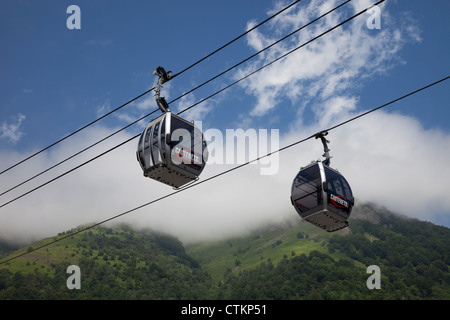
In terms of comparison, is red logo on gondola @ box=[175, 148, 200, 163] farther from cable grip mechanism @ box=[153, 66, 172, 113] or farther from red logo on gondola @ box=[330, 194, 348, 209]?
red logo on gondola @ box=[330, 194, 348, 209]

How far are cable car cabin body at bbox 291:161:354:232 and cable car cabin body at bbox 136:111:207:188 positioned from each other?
3.98 meters

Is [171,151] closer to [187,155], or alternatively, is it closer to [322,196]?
[187,155]

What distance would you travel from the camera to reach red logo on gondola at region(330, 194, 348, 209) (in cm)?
1942

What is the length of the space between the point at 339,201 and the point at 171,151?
6.67 metres

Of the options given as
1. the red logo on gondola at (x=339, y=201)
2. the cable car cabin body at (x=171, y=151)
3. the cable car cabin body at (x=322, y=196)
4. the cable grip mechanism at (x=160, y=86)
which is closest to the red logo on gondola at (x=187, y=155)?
the cable car cabin body at (x=171, y=151)

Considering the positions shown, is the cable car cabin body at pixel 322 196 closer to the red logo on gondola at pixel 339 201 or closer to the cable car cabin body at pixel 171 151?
the red logo on gondola at pixel 339 201

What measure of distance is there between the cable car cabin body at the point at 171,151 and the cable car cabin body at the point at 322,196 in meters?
3.98

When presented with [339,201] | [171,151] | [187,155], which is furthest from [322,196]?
[171,151]

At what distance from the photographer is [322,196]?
63.0ft

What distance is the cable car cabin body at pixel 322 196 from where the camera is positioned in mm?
19312

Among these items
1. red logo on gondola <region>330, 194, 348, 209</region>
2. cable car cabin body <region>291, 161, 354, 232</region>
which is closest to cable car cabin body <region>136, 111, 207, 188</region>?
cable car cabin body <region>291, 161, 354, 232</region>
